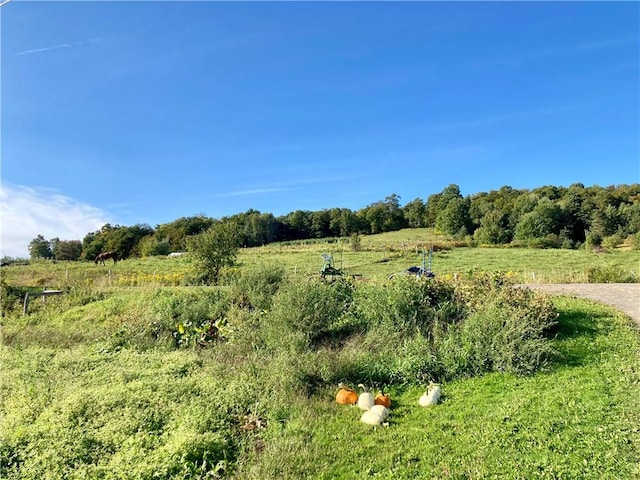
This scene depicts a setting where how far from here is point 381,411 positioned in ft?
15.8

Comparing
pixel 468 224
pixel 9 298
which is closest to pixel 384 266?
pixel 9 298

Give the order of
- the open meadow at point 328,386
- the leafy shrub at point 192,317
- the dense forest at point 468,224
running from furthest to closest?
the dense forest at point 468,224
the leafy shrub at point 192,317
the open meadow at point 328,386

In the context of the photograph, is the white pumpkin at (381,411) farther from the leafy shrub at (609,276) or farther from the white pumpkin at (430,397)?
the leafy shrub at (609,276)

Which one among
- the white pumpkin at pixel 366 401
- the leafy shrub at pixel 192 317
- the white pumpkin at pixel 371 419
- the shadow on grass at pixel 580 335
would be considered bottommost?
the white pumpkin at pixel 371 419

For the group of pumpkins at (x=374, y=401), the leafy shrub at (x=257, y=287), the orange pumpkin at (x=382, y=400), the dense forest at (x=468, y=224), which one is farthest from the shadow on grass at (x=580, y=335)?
the dense forest at (x=468, y=224)

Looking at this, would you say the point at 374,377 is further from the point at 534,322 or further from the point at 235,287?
the point at 235,287

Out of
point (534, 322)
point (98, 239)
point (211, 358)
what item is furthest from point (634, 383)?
point (98, 239)

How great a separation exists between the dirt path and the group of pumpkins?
19.0ft

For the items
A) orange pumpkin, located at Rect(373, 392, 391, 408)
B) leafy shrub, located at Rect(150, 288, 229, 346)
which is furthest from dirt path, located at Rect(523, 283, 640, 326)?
leafy shrub, located at Rect(150, 288, 229, 346)

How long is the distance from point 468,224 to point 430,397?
63376mm

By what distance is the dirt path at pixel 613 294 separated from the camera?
9.33 m

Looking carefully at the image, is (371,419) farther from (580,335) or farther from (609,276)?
(609,276)

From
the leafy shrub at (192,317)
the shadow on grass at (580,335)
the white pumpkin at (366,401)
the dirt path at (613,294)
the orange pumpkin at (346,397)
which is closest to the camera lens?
the white pumpkin at (366,401)

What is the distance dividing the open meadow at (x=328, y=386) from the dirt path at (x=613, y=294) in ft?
2.23
